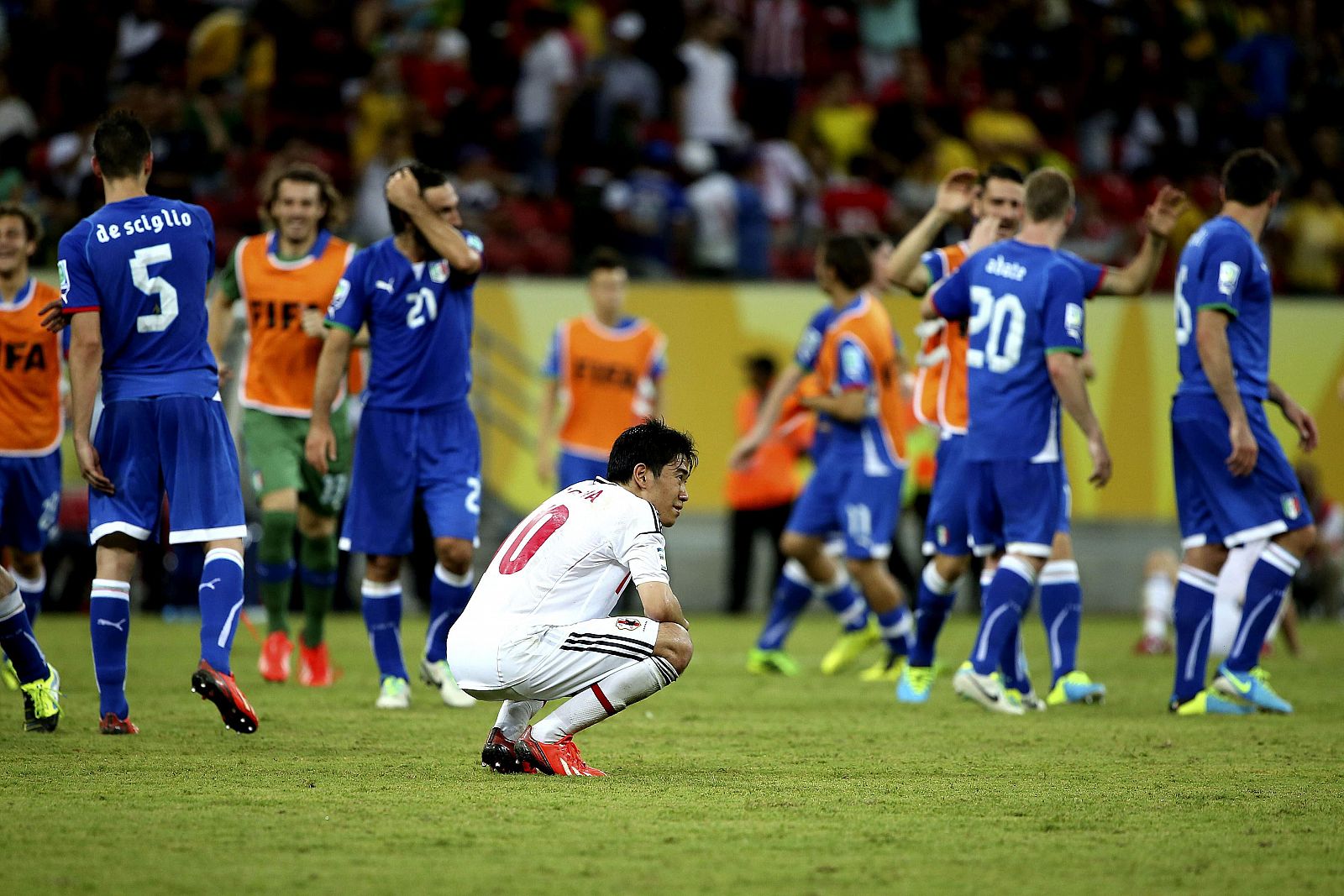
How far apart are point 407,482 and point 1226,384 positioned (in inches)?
156

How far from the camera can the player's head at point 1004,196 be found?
887 cm

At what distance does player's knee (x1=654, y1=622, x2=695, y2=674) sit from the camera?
19.0 feet

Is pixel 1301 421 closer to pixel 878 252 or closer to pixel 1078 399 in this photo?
pixel 1078 399

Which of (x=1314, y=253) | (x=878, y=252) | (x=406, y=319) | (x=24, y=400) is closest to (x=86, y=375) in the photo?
(x=406, y=319)

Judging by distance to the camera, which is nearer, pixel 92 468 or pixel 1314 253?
pixel 92 468

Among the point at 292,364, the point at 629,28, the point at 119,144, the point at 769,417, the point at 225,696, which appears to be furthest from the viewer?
the point at 629,28

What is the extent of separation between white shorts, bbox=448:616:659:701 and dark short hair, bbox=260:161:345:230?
4.04m

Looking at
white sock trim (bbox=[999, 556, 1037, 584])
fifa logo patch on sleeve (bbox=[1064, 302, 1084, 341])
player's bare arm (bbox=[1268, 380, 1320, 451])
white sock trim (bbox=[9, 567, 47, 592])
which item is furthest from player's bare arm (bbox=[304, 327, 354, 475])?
player's bare arm (bbox=[1268, 380, 1320, 451])

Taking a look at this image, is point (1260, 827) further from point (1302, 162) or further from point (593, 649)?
point (1302, 162)

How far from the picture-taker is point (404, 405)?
825 cm

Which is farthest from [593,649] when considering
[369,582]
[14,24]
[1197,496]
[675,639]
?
[14,24]

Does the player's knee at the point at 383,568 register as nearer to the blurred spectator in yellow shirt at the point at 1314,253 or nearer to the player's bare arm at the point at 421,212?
the player's bare arm at the point at 421,212

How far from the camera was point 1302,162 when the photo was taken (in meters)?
20.4

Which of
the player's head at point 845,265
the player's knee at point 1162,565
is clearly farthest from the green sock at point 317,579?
the player's knee at point 1162,565
